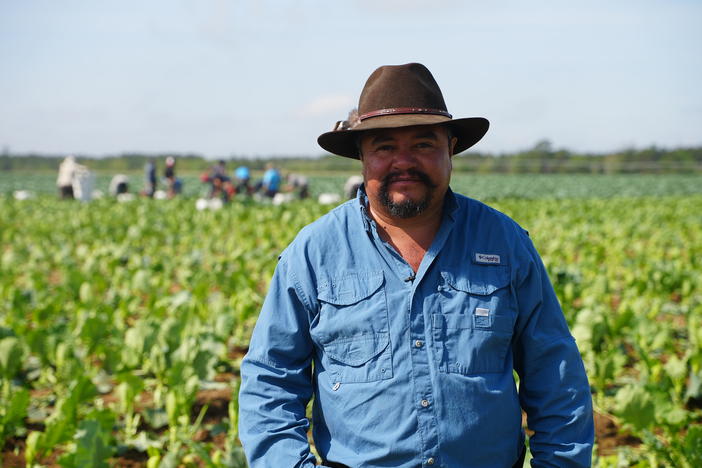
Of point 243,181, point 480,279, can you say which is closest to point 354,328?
point 480,279

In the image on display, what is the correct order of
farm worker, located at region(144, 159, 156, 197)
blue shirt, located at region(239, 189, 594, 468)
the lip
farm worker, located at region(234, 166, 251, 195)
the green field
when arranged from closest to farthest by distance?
1. blue shirt, located at region(239, 189, 594, 468)
2. the lip
3. the green field
4. farm worker, located at region(234, 166, 251, 195)
5. farm worker, located at region(144, 159, 156, 197)

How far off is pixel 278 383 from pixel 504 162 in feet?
189

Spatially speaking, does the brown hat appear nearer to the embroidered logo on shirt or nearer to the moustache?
the moustache

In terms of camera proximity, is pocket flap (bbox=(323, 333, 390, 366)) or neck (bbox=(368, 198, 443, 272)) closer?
pocket flap (bbox=(323, 333, 390, 366))

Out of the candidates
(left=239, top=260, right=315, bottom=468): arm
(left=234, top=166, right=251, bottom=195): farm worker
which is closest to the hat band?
(left=239, top=260, right=315, bottom=468): arm

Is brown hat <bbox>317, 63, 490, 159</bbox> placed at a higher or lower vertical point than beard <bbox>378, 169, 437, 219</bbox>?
higher

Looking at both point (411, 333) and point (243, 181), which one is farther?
point (243, 181)

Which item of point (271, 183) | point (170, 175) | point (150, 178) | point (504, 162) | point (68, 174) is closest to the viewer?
point (271, 183)

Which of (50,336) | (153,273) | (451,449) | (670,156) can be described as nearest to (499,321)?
(451,449)

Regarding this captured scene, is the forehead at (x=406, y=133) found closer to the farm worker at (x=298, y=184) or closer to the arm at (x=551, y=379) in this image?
the arm at (x=551, y=379)

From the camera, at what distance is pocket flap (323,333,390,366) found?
182cm

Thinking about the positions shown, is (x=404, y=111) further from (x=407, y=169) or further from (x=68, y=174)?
(x=68, y=174)

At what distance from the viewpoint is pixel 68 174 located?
67.4 ft

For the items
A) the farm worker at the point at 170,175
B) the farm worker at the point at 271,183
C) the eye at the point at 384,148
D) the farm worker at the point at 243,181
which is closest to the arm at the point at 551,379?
the eye at the point at 384,148
